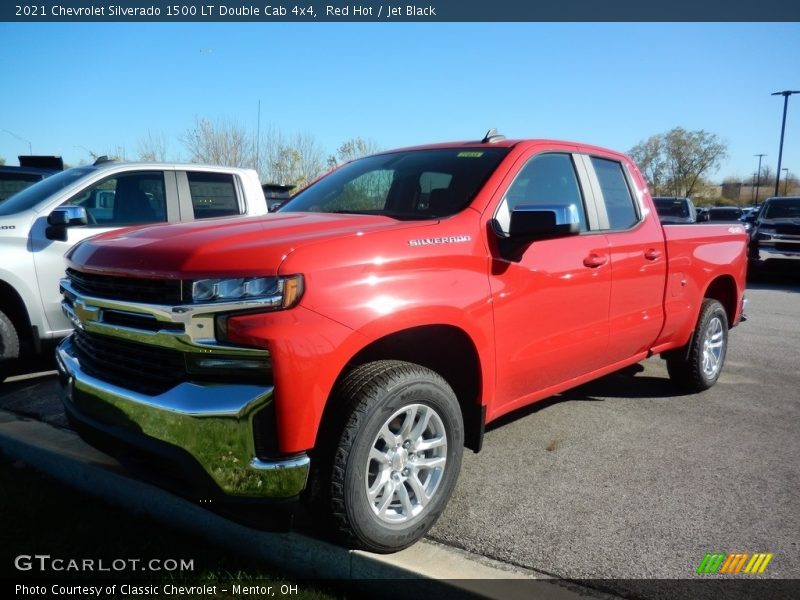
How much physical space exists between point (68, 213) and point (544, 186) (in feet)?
12.3

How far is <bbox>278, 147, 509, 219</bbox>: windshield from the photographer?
358 cm

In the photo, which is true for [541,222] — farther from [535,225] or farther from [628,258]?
[628,258]

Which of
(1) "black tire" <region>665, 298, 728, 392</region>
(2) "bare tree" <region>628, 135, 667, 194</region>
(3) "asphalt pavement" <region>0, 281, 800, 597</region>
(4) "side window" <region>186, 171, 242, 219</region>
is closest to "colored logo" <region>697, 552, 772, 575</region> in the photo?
(3) "asphalt pavement" <region>0, 281, 800, 597</region>

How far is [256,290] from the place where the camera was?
2.46m

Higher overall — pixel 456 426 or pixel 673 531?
pixel 456 426

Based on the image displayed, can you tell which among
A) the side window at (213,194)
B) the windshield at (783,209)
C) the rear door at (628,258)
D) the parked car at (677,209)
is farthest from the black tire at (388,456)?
the parked car at (677,209)

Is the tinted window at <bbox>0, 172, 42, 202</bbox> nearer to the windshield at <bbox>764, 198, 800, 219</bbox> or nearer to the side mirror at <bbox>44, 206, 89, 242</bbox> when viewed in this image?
the side mirror at <bbox>44, 206, 89, 242</bbox>

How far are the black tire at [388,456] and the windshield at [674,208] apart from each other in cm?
1578

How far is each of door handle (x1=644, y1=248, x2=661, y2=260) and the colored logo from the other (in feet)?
7.06

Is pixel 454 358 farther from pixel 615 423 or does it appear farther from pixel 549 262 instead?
pixel 615 423

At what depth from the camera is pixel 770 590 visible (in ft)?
8.62

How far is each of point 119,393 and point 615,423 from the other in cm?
334

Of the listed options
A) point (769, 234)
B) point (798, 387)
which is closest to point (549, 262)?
point (798, 387)

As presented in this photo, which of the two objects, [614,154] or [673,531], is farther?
[614,154]
